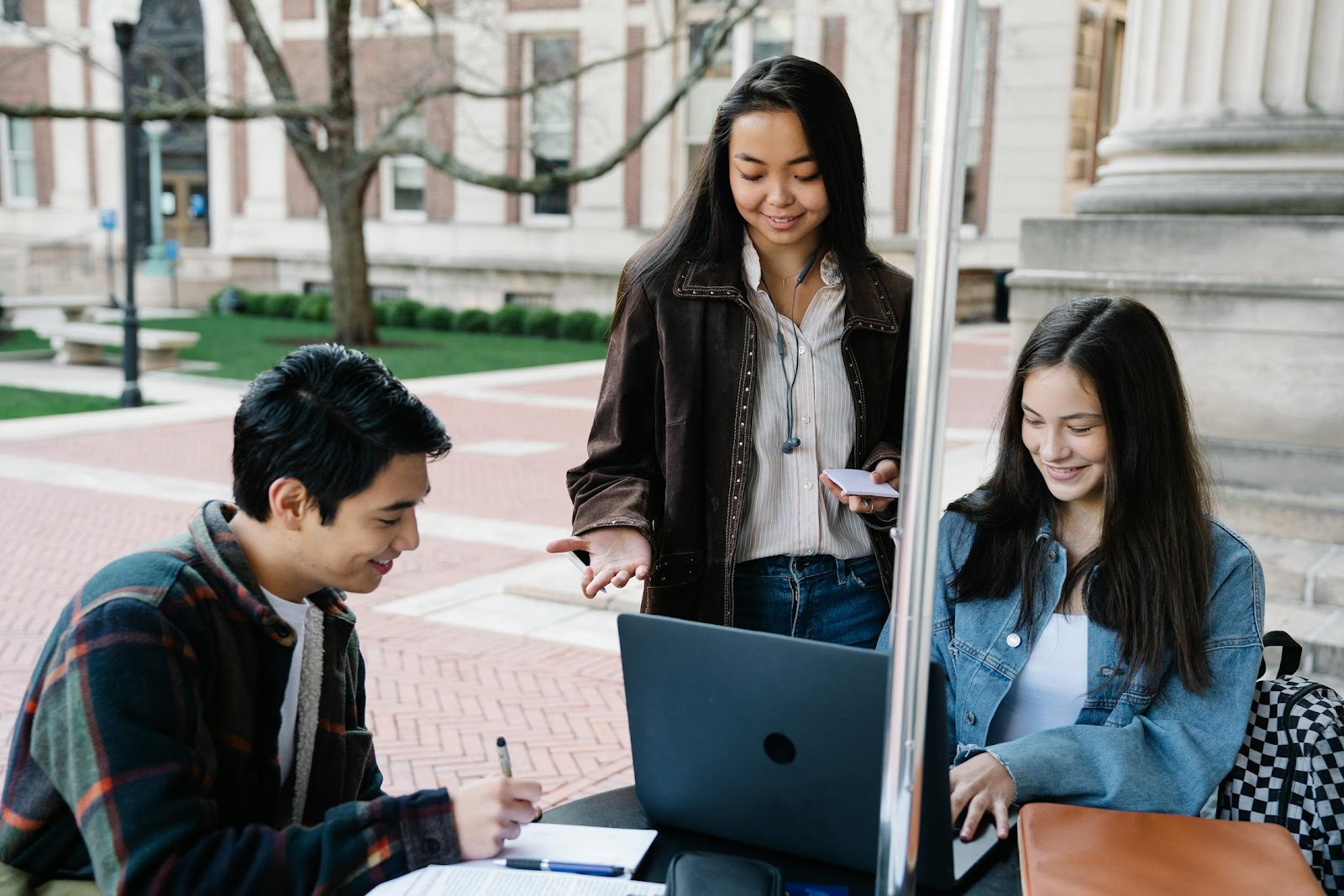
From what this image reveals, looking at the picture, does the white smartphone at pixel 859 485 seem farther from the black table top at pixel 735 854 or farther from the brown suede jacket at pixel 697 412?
the black table top at pixel 735 854

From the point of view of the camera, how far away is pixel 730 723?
1.65 m

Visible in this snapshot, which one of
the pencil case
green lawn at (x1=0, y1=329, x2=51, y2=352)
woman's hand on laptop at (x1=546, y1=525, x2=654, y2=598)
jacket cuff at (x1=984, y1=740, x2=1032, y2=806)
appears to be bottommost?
green lawn at (x1=0, y1=329, x2=51, y2=352)

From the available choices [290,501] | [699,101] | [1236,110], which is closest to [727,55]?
[699,101]

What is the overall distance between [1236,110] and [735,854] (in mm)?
4953

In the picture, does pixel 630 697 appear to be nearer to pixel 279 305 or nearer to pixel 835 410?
pixel 835 410

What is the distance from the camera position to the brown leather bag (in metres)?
1.62

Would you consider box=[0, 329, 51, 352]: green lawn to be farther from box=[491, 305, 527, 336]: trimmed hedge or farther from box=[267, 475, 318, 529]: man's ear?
box=[267, 475, 318, 529]: man's ear

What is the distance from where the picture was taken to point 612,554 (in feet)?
7.93

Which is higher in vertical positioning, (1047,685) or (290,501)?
(290,501)

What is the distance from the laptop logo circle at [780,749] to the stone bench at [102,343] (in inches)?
627

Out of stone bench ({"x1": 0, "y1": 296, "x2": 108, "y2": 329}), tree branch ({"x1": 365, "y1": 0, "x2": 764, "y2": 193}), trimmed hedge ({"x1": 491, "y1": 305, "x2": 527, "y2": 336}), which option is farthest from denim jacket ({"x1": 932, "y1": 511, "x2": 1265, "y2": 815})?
trimmed hedge ({"x1": 491, "y1": 305, "x2": 527, "y2": 336})

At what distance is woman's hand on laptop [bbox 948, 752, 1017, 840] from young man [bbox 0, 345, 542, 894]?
25.7 inches

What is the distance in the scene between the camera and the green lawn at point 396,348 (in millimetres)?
17016

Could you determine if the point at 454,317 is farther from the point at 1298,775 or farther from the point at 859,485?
the point at 1298,775
